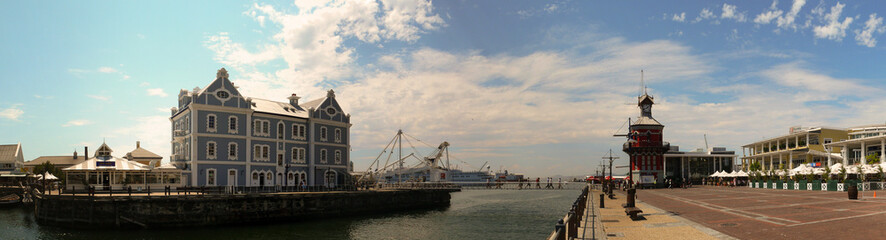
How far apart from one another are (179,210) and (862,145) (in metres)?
74.9

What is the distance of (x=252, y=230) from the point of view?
41281 mm

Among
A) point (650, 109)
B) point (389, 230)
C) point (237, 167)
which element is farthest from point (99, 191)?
point (650, 109)

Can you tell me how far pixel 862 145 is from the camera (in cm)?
6488

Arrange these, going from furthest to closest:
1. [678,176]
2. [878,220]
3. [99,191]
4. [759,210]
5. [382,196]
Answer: [678,176], [382,196], [99,191], [759,210], [878,220]

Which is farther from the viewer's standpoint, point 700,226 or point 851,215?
→ point 851,215

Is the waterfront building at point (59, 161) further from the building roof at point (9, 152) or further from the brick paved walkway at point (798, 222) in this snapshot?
the brick paved walkway at point (798, 222)

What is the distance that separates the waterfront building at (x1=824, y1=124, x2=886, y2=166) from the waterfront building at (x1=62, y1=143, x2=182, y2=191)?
73.3 metres

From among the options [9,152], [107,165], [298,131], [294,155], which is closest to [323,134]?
[298,131]

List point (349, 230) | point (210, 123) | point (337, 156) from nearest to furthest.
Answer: point (349, 230) < point (210, 123) < point (337, 156)

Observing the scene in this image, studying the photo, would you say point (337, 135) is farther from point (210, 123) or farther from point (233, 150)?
point (210, 123)

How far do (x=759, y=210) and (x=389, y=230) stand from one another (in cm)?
2595

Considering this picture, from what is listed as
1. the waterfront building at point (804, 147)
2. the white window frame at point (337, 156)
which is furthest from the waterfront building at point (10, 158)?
the waterfront building at point (804, 147)

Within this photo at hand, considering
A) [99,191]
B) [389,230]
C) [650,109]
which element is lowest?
[389,230]

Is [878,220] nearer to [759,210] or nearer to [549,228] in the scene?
[759,210]
